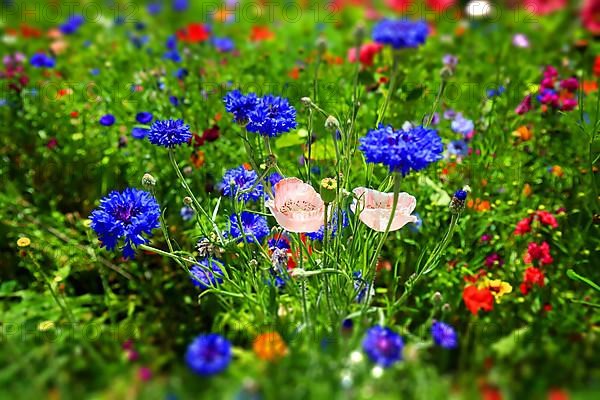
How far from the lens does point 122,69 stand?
283 centimetres

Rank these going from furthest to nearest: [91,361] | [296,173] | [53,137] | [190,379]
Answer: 1. [53,137]
2. [296,173]
3. [91,361]
4. [190,379]

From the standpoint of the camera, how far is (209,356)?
1.11 m

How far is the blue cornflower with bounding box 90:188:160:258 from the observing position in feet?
4.73

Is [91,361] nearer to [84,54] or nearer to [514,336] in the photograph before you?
[514,336]

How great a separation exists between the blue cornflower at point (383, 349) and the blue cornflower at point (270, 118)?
0.54 meters

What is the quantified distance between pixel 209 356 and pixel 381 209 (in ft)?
1.75

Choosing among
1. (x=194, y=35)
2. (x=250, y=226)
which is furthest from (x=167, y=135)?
(x=194, y=35)

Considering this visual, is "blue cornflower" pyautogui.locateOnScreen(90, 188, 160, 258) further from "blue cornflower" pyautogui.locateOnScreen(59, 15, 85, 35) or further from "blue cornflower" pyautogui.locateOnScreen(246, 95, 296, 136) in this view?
"blue cornflower" pyautogui.locateOnScreen(59, 15, 85, 35)

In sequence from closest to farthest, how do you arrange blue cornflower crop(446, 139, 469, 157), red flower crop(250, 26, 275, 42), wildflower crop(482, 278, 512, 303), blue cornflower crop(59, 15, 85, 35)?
1. wildflower crop(482, 278, 512, 303)
2. blue cornflower crop(446, 139, 469, 157)
3. blue cornflower crop(59, 15, 85, 35)
4. red flower crop(250, 26, 275, 42)

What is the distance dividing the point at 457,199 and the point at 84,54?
6.91 feet

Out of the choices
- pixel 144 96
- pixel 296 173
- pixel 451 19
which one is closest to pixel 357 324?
pixel 296 173

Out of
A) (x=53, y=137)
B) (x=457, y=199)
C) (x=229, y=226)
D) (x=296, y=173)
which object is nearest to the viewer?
(x=457, y=199)

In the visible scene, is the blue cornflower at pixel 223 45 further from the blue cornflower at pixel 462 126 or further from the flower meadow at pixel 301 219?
the blue cornflower at pixel 462 126

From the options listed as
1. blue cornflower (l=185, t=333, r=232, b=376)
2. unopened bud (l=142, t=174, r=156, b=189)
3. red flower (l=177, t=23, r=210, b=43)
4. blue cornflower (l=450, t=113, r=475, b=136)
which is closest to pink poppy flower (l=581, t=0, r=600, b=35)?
blue cornflower (l=450, t=113, r=475, b=136)
